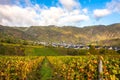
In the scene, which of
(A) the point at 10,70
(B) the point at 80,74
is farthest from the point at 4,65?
(B) the point at 80,74

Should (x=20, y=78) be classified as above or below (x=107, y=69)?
below

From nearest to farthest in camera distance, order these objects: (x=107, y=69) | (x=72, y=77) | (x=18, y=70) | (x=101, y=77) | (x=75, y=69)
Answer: (x=101, y=77)
(x=107, y=69)
(x=72, y=77)
(x=75, y=69)
(x=18, y=70)

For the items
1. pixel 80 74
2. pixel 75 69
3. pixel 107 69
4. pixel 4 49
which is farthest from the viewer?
pixel 4 49

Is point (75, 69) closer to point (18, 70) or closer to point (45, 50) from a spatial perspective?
point (18, 70)

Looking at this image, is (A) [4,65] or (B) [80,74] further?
(A) [4,65]

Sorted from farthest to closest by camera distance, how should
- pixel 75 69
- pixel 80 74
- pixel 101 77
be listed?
1. pixel 75 69
2. pixel 80 74
3. pixel 101 77

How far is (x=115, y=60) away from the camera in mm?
14359

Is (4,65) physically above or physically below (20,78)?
above

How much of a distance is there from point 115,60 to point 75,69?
640 centimetres

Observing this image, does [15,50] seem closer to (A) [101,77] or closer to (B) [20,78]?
(B) [20,78]

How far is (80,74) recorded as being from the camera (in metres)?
16.7

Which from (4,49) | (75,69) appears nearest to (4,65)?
(75,69)

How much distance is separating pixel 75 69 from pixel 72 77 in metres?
1.57

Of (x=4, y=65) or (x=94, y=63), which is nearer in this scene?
(x=94, y=63)
